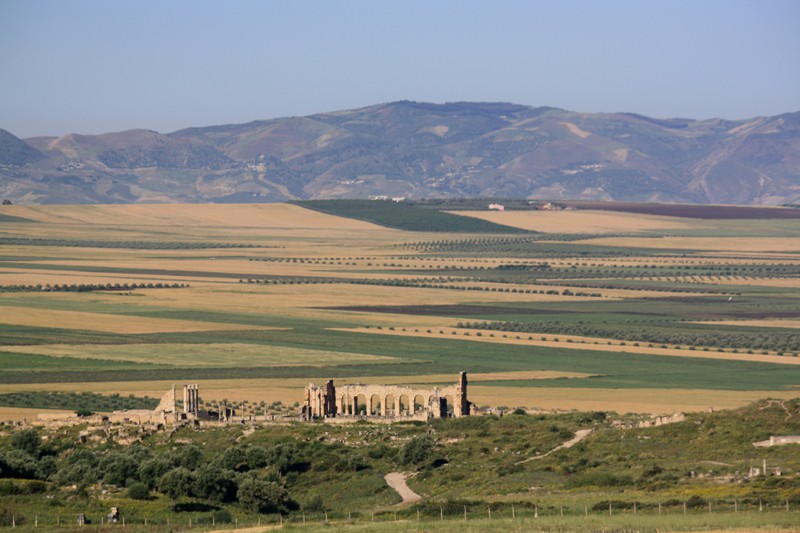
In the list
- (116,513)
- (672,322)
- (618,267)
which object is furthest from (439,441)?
(618,267)

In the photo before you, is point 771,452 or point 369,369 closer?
point 771,452

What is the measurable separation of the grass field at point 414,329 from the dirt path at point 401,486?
1939 centimetres

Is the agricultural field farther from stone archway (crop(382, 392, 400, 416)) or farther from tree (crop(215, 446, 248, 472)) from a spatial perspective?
stone archway (crop(382, 392, 400, 416))

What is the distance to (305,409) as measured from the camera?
227ft

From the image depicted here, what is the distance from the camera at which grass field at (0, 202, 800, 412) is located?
8262cm

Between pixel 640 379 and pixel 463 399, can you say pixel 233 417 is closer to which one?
pixel 463 399

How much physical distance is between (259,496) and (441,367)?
131 ft

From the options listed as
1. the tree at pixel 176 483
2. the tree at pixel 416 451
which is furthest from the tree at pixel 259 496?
the tree at pixel 416 451

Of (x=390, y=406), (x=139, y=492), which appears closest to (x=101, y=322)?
(x=390, y=406)

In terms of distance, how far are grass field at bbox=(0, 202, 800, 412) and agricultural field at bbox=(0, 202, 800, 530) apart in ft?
0.98

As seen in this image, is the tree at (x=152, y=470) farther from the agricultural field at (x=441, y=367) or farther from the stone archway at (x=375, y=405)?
the stone archway at (x=375, y=405)

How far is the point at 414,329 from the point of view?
4368 inches

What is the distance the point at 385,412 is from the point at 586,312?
192 ft

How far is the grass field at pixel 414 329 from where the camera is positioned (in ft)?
271
